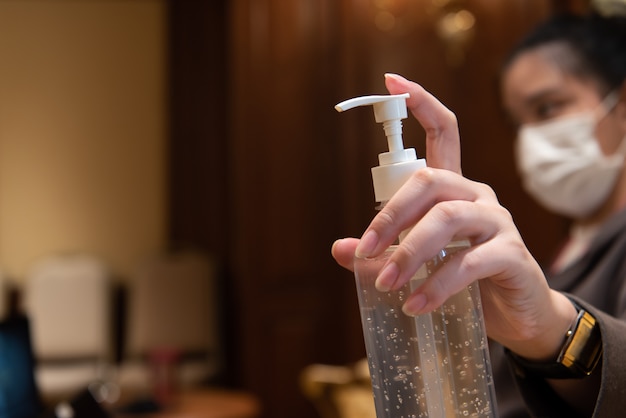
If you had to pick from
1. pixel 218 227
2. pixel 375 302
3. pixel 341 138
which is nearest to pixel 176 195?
pixel 218 227

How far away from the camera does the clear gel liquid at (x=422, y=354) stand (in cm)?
53

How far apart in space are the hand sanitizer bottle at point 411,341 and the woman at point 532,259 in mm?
→ 25

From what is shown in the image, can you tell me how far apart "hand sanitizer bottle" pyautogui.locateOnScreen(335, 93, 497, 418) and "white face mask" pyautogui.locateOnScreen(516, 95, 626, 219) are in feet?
2.90

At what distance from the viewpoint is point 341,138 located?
3.40 m

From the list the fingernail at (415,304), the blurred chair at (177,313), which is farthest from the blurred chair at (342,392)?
the blurred chair at (177,313)

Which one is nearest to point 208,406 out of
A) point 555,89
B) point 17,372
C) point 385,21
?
point 385,21

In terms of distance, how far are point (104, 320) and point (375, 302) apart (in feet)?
12.3

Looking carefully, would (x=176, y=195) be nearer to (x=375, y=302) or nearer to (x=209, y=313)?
(x=209, y=313)

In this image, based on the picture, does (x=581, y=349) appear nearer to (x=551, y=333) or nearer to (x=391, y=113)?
(x=551, y=333)

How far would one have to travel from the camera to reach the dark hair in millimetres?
1311

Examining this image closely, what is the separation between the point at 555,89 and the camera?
1304 millimetres

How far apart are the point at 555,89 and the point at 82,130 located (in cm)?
361

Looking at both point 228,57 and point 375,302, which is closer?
point 375,302

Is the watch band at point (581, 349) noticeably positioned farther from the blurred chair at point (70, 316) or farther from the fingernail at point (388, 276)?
the blurred chair at point (70, 316)
